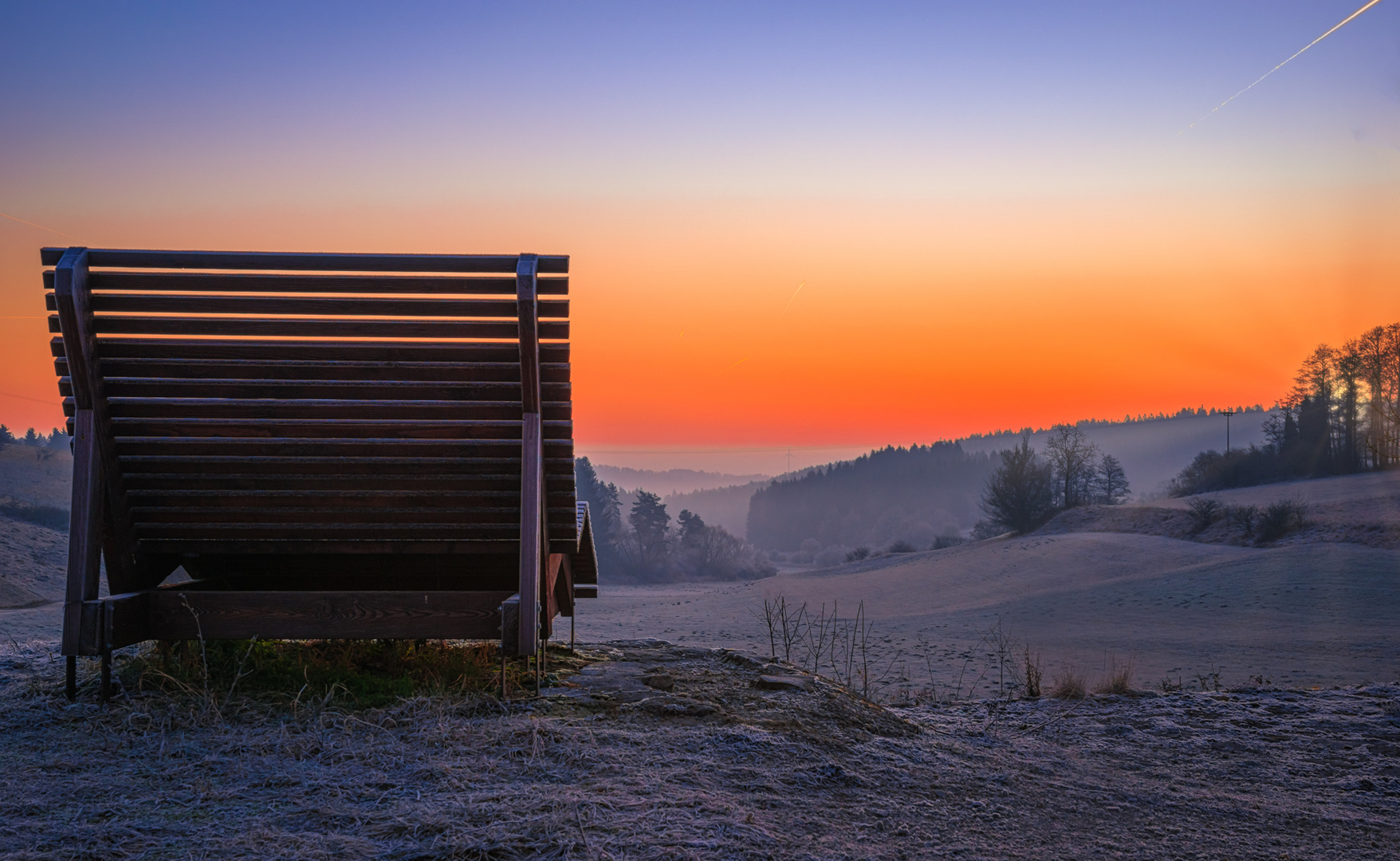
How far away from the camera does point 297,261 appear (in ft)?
13.5

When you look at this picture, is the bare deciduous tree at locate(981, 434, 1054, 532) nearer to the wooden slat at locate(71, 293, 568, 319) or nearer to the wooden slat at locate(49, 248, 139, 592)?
the wooden slat at locate(71, 293, 568, 319)

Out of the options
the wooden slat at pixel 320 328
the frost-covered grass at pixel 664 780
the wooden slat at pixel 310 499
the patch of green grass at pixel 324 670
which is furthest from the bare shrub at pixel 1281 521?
the wooden slat at pixel 320 328

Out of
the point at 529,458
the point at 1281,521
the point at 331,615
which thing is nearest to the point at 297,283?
the point at 529,458

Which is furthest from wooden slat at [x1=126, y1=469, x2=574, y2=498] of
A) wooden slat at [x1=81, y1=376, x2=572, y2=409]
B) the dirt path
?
the dirt path

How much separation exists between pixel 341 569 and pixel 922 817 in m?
4.17

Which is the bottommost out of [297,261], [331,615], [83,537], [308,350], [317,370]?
[331,615]

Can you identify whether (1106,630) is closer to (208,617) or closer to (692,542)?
(208,617)

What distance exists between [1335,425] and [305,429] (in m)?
59.4

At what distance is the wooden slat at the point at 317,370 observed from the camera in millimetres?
4254

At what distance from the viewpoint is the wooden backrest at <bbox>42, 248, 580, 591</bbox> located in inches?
161

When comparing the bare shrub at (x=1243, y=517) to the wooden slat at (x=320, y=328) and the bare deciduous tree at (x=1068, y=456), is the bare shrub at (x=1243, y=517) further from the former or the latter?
the wooden slat at (x=320, y=328)

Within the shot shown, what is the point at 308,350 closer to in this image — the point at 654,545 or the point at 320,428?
the point at 320,428

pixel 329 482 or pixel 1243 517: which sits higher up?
pixel 329 482

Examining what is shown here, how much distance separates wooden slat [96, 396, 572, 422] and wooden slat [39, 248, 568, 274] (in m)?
0.70
